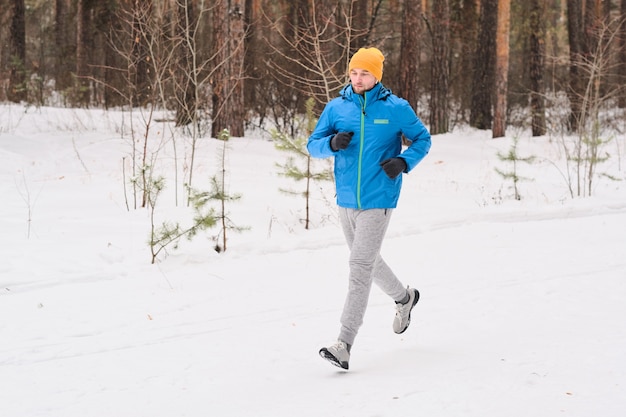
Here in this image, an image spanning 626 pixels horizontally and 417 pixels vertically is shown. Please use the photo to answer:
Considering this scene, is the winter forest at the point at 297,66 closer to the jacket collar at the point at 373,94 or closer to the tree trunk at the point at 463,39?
the tree trunk at the point at 463,39

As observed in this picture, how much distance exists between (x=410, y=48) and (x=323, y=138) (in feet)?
42.7

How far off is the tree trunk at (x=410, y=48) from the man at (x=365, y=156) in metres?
12.6

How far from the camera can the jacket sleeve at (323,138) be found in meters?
3.95

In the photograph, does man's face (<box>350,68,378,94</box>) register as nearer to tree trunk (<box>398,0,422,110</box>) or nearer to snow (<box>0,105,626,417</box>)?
snow (<box>0,105,626,417</box>)

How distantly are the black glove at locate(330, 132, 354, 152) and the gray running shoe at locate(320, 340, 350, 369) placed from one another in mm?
1164

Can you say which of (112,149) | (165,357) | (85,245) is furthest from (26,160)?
(165,357)

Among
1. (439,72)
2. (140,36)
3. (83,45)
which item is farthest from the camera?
(83,45)

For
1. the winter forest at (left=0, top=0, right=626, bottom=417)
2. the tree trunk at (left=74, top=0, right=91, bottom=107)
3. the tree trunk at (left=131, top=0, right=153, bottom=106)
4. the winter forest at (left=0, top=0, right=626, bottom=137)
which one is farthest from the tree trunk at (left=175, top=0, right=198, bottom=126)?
the tree trunk at (left=74, top=0, right=91, bottom=107)

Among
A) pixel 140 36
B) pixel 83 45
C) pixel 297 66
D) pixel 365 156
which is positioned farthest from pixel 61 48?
pixel 365 156

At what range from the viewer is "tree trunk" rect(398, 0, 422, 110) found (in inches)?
637

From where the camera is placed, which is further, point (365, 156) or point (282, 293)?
point (282, 293)

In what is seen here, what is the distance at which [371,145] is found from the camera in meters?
→ 3.97

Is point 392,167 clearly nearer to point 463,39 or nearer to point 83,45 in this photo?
point 83,45

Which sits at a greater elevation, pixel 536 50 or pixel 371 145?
pixel 536 50
